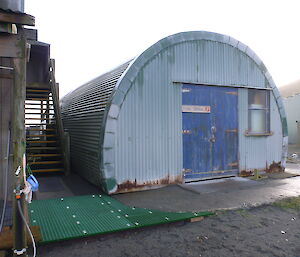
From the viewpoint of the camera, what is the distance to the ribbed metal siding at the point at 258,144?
30.6 ft

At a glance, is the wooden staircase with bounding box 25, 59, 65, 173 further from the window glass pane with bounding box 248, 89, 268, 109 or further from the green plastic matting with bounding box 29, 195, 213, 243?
the window glass pane with bounding box 248, 89, 268, 109

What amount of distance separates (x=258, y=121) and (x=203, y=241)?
666cm

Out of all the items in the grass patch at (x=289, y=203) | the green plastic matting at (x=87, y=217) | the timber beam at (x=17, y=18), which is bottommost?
the grass patch at (x=289, y=203)

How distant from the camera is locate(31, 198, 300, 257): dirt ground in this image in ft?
13.0

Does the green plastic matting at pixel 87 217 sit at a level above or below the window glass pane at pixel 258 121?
below

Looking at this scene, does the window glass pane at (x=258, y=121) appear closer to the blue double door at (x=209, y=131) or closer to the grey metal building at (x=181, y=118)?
the grey metal building at (x=181, y=118)

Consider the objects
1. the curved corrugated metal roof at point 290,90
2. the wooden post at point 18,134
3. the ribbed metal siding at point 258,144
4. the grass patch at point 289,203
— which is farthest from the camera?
the curved corrugated metal roof at point 290,90

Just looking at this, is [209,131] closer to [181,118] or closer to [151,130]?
[181,118]

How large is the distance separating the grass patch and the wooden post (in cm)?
539

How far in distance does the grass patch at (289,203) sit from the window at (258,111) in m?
3.35

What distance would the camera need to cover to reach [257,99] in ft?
32.2

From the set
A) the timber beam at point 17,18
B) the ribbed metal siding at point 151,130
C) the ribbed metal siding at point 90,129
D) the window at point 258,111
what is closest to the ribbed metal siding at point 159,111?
the ribbed metal siding at point 151,130

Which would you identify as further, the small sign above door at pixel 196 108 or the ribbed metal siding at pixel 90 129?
the small sign above door at pixel 196 108

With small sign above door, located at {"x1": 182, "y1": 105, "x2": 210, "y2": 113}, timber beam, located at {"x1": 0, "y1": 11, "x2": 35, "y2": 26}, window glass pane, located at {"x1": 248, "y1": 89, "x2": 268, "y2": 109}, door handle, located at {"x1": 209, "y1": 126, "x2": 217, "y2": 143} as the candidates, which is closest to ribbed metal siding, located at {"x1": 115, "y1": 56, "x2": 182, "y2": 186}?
small sign above door, located at {"x1": 182, "y1": 105, "x2": 210, "y2": 113}
